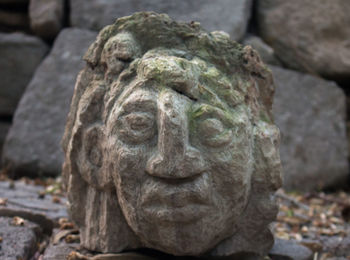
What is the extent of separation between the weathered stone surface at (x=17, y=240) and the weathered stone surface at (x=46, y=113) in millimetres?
1365

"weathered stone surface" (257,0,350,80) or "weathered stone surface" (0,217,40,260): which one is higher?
"weathered stone surface" (257,0,350,80)

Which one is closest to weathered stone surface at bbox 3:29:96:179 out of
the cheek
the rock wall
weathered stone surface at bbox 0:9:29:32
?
the rock wall

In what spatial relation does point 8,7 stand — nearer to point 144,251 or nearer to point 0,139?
point 0,139

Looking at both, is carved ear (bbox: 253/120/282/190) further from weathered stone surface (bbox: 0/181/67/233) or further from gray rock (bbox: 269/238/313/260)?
weathered stone surface (bbox: 0/181/67/233)

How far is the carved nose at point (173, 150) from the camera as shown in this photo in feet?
3.39

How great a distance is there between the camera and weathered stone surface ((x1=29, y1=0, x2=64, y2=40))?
3277mm

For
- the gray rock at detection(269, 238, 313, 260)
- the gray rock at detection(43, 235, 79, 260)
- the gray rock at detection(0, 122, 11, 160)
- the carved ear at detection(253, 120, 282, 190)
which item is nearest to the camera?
the carved ear at detection(253, 120, 282, 190)

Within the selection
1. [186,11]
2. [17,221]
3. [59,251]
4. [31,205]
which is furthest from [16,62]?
[59,251]

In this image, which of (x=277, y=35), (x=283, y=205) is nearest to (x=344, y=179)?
(x=283, y=205)

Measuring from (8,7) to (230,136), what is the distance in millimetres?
3010

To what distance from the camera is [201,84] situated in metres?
1.17

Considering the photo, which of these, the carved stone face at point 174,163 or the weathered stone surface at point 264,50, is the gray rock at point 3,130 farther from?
the carved stone face at point 174,163

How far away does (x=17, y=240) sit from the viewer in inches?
58.1

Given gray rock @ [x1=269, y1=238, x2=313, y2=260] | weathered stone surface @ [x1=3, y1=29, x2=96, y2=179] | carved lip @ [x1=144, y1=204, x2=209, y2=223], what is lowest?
weathered stone surface @ [x1=3, y1=29, x2=96, y2=179]
